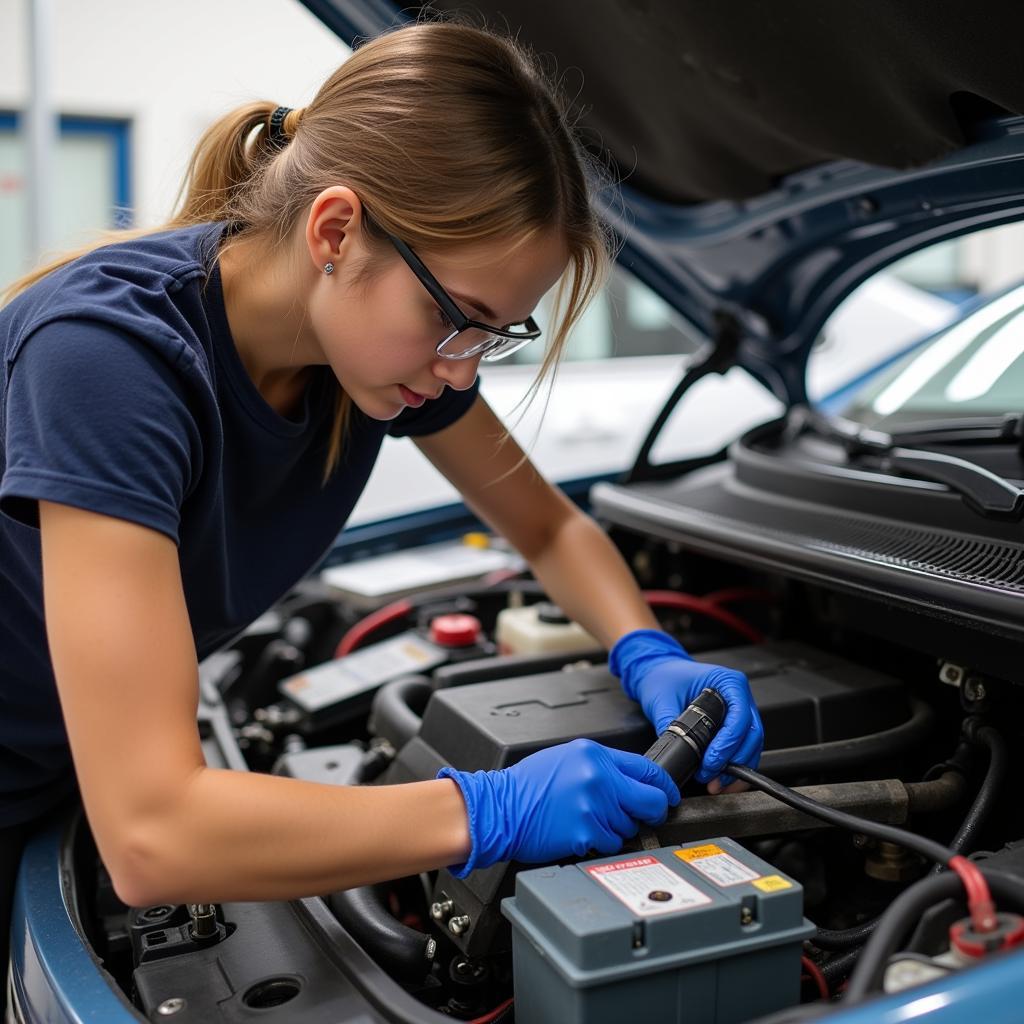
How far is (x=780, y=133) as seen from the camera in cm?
149

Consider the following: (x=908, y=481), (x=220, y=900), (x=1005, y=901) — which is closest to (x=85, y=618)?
(x=220, y=900)

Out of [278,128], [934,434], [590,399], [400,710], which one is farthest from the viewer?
[590,399]

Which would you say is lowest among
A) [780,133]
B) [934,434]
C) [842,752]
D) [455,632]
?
[455,632]

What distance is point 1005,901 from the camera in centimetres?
77

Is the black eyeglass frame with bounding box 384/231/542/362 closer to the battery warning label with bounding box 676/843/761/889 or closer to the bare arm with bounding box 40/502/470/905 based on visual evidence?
the bare arm with bounding box 40/502/470/905

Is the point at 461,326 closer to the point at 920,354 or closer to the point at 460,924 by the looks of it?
the point at 460,924

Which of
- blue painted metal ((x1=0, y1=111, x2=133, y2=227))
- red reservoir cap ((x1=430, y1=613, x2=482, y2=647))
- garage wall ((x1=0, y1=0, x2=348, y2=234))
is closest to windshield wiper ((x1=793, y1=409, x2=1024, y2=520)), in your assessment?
red reservoir cap ((x1=430, y1=613, x2=482, y2=647))

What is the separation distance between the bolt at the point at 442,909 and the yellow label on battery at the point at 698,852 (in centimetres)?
24

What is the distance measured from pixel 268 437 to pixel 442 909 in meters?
0.53

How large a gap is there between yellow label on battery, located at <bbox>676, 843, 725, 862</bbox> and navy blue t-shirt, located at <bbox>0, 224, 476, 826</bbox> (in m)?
0.47

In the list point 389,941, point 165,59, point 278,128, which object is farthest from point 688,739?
point 165,59

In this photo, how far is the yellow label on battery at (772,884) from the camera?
0.82m

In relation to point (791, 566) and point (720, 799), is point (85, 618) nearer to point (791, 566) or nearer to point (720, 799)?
point (720, 799)

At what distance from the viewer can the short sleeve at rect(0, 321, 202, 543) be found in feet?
2.74
